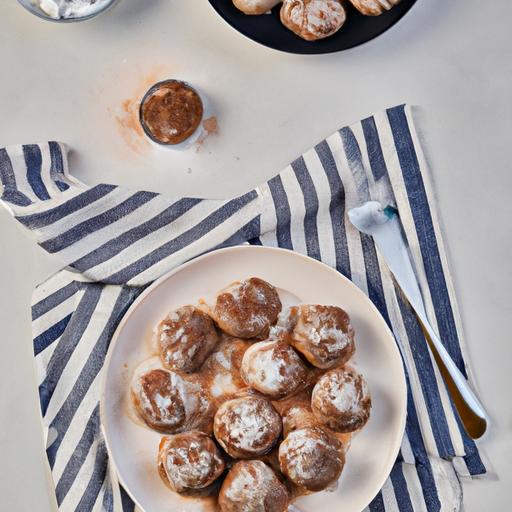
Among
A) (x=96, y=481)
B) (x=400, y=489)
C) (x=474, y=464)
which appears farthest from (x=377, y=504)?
(x=96, y=481)

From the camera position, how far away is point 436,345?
1519 mm

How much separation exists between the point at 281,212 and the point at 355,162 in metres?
0.17

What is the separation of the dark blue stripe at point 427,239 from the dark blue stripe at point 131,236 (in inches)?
16.7

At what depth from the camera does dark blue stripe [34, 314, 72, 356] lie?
1527 millimetres

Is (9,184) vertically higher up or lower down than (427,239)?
higher up

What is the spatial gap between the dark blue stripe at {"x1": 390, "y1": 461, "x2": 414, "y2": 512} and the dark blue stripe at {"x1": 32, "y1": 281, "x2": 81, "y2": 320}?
71 cm

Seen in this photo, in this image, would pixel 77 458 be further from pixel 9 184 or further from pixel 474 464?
pixel 474 464

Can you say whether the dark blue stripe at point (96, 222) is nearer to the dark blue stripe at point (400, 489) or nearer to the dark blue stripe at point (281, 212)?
the dark blue stripe at point (281, 212)

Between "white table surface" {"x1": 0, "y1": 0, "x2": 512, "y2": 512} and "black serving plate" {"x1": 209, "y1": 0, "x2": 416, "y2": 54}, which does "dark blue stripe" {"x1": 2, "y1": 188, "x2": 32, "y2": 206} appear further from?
"black serving plate" {"x1": 209, "y1": 0, "x2": 416, "y2": 54}

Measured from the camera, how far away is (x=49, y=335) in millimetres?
1535

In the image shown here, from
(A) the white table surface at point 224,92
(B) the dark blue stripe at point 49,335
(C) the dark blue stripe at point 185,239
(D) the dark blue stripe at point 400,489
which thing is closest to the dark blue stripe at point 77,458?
(B) the dark blue stripe at point 49,335

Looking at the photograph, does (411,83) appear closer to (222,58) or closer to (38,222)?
(222,58)

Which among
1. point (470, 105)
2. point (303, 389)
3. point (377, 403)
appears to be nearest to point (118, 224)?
point (303, 389)

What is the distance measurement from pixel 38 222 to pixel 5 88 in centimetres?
30
